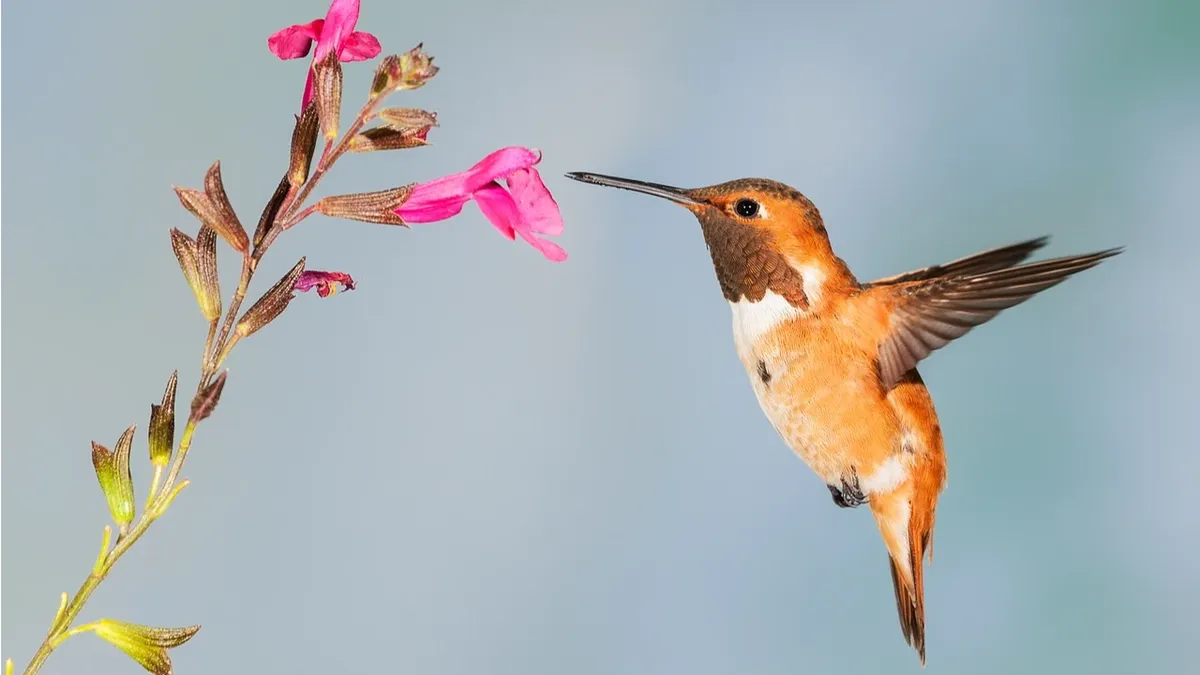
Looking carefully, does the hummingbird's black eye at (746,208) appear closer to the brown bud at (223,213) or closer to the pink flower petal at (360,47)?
the pink flower petal at (360,47)

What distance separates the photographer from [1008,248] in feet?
4.13

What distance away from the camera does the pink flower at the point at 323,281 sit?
992mm

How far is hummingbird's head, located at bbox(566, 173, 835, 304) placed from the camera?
1307 millimetres

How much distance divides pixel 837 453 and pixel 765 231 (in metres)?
0.32

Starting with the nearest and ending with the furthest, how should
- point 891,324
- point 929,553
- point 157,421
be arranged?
point 157,421
point 891,324
point 929,553

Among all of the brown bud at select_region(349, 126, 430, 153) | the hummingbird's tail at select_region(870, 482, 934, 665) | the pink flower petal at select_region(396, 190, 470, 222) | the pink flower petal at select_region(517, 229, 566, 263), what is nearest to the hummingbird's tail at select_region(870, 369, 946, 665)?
the hummingbird's tail at select_region(870, 482, 934, 665)

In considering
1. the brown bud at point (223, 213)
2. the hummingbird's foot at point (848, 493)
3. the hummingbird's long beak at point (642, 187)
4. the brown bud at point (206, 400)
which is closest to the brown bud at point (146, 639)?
the brown bud at point (206, 400)

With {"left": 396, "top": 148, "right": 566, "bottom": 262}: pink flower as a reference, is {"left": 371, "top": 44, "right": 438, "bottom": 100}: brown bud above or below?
above

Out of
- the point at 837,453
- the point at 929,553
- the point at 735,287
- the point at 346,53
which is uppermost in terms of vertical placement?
the point at 346,53

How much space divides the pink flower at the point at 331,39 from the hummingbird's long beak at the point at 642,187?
0.94 feet

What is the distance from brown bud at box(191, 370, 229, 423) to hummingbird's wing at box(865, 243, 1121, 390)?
0.86 metres

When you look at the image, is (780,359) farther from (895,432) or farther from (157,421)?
(157,421)

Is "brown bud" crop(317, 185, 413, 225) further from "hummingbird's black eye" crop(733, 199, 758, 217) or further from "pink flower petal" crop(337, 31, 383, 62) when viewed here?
"hummingbird's black eye" crop(733, 199, 758, 217)

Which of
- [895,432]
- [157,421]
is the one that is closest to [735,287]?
[895,432]
